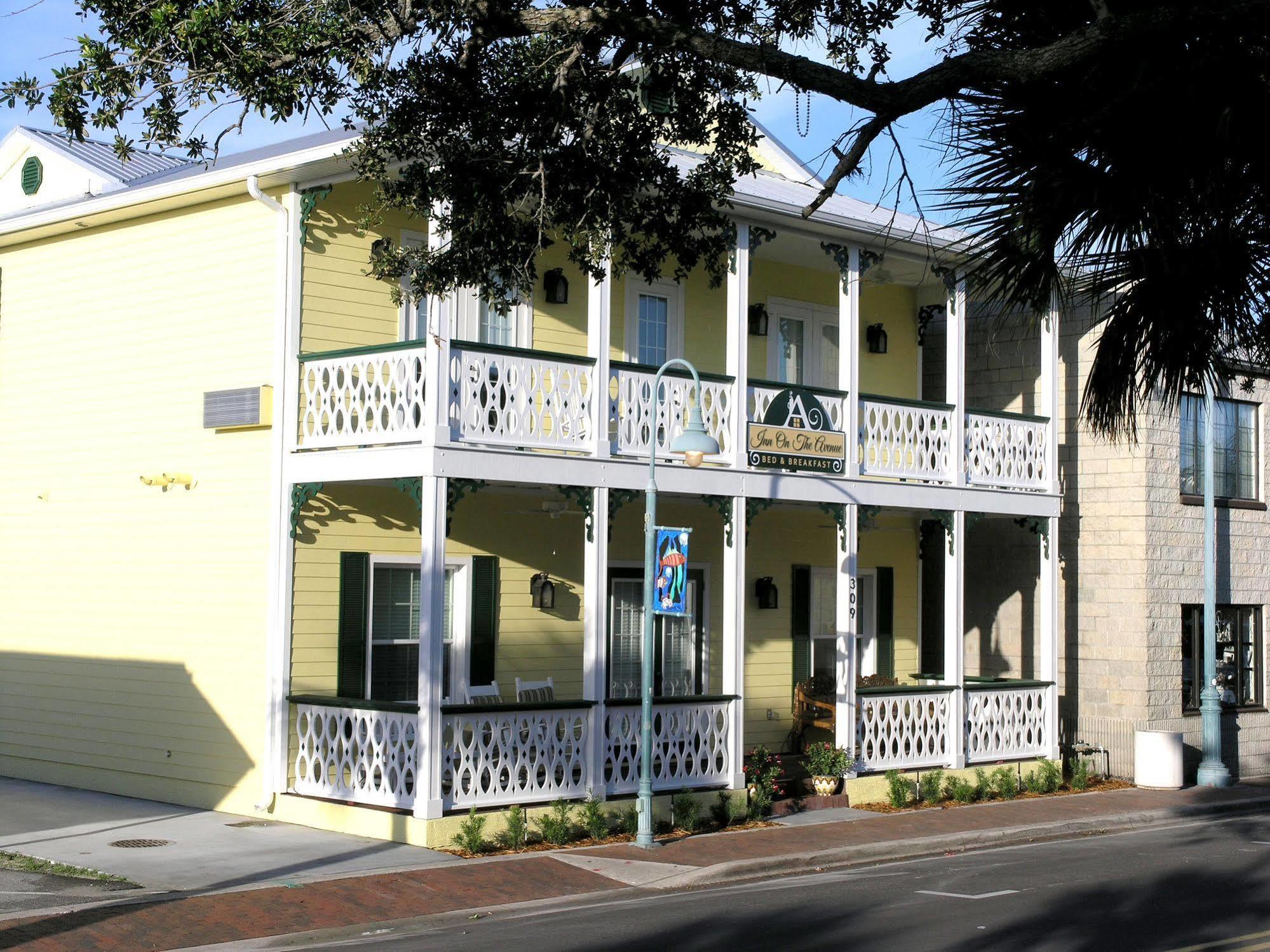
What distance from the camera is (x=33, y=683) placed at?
728 inches

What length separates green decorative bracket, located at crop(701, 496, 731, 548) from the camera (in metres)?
17.4

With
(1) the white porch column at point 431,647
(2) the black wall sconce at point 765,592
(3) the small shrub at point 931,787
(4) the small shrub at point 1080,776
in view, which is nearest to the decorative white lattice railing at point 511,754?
(1) the white porch column at point 431,647

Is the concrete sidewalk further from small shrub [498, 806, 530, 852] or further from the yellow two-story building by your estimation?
small shrub [498, 806, 530, 852]

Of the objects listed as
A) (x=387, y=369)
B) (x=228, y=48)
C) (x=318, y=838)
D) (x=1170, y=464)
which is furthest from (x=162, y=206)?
(x=1170, y=464)

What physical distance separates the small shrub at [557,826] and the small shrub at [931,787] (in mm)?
5496

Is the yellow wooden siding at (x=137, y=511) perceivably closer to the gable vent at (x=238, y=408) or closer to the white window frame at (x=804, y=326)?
the gable vent at (x=238, y=408)

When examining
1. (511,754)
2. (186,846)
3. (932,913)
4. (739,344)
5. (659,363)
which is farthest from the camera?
(659,363)

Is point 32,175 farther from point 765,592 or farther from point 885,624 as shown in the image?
point 885,624

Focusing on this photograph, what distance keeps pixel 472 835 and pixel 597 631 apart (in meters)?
2.59

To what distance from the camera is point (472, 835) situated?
46.4 feet

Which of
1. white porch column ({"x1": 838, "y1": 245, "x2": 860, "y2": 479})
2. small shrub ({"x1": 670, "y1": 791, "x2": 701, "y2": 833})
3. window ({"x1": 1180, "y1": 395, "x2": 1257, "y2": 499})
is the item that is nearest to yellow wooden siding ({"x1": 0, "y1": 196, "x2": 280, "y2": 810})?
small shrub ({"x1": 670, "y1": 791, "x2": 701, "y2": 833})

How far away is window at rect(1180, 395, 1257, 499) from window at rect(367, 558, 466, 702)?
11.3m

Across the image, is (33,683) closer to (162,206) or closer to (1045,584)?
(162,206)

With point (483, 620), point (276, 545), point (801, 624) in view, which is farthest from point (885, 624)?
point (276, 545)
